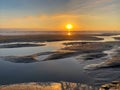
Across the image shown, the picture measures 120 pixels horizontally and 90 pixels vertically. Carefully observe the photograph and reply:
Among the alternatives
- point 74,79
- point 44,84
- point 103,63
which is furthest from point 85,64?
point 44,84

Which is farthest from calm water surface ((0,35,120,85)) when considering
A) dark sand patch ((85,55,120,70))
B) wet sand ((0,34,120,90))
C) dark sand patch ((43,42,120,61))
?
dark sand patch ((43,42,120,61))

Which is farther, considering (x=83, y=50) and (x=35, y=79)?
(x=83, y=50)

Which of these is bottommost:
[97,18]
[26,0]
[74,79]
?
[74,79]

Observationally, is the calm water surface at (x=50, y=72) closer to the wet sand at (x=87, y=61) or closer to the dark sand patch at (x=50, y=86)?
the wet sand at (x=87, y=61)

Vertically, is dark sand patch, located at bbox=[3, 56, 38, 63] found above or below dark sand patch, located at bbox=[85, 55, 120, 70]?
above

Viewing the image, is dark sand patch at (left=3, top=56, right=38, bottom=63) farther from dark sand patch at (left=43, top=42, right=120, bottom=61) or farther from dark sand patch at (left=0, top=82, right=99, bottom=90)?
dark sand patch at (left=0, top=82, right=99, bottom=90)

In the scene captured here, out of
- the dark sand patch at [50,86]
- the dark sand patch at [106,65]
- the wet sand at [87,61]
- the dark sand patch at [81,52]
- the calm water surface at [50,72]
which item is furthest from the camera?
the dark sand patch at [81,52]

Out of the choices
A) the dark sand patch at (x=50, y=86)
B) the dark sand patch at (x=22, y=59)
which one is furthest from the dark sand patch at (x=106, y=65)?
the dark sand patch at (x=22, y=59)

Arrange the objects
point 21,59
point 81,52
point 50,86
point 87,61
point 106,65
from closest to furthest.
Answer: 1. point 50,86
2. point 106,65
3. point 87,61
4. point 21,59
5. point 81,52

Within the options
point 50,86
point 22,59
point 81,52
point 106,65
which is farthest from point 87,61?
point 50,86

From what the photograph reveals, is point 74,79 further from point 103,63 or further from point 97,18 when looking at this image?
point 97,18

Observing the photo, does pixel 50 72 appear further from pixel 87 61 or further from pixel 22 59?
pixel 22 59
